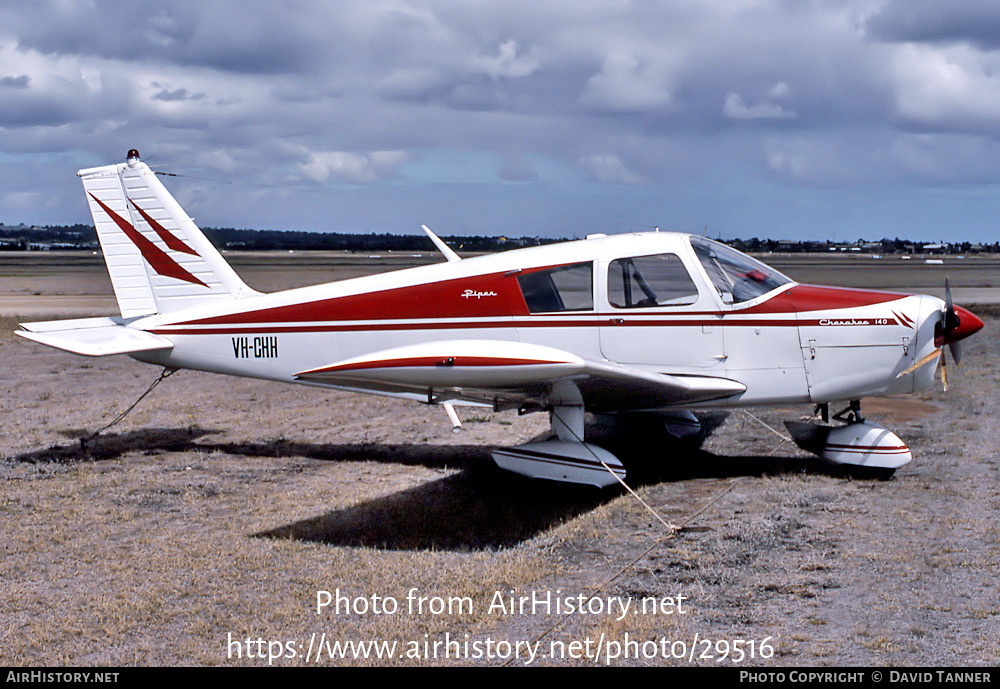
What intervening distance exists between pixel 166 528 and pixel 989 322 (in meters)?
22.9

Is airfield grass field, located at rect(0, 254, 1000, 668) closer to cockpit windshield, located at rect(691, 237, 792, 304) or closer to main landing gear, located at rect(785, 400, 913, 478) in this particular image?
main landing gear, located at rect(785, 400, 913, 478)

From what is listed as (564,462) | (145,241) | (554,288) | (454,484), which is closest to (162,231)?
(145,241)

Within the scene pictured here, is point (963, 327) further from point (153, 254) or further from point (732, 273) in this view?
point (153, 254)

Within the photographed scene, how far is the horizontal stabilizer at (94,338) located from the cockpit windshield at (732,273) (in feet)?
20.0

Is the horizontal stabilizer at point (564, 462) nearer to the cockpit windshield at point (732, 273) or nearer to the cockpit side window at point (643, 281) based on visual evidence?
the cockpit side window at point (643, 281)

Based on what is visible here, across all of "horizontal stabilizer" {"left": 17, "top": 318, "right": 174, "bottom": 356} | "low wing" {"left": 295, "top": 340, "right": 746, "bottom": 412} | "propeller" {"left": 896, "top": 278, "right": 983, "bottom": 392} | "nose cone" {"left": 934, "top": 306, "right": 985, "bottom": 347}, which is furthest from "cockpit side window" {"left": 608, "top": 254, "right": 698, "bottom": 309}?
"horizontal stabilizer" {"left": 17, "top": 318, "right": 174, "bottom": 356}

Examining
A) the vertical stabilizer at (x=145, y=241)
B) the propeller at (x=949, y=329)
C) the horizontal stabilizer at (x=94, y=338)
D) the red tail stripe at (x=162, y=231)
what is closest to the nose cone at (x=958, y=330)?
the propeller at (x=949, y=329)

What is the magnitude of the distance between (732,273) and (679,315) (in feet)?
2.30

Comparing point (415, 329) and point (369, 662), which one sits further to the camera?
point (415, 329)

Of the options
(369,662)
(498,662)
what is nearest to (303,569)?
(369,662)

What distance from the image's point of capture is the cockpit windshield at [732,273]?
836cm

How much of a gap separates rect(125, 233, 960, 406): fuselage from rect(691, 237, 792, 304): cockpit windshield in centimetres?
1

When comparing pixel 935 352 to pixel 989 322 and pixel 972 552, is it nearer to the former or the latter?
pixel 972 552
